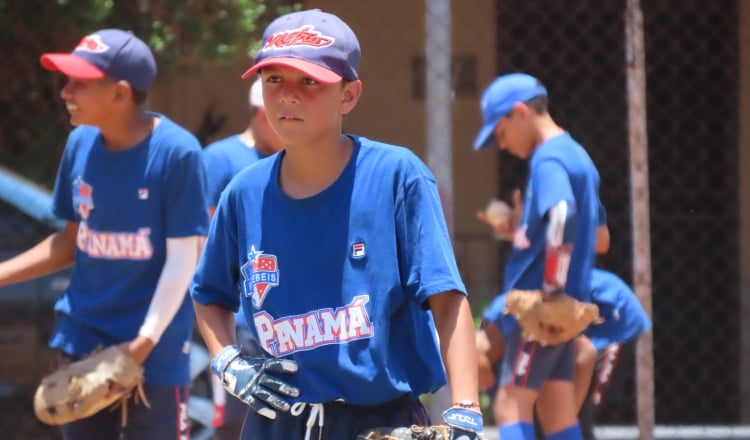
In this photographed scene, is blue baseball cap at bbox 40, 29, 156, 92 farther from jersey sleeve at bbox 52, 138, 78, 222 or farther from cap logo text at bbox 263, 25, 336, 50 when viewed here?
cap logo text at bbox 263, 25, 336, 50

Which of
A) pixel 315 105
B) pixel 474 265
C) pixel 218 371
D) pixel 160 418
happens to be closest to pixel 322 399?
pixel 218 371

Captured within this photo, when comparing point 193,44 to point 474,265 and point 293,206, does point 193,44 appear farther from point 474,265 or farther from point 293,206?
point 293,206

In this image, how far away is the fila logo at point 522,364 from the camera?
17.0 feet

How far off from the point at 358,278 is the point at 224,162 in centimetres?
229

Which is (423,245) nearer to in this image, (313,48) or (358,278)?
(358,278)

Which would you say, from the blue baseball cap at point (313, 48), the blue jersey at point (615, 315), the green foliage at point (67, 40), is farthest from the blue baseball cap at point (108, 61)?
the blue jersey at point (615, 315)

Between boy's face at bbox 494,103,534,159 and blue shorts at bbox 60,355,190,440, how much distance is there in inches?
73.0

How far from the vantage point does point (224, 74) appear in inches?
320

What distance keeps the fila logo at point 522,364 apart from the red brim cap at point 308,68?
8.60 ft

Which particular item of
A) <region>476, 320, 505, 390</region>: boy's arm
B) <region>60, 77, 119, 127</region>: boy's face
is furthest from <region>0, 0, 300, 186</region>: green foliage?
<region>60, 77, 119, 127</region>: boy's face

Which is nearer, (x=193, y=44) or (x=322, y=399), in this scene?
(x=322, y=399)

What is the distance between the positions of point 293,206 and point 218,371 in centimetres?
42

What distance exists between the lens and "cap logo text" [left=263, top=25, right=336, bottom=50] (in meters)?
2.81

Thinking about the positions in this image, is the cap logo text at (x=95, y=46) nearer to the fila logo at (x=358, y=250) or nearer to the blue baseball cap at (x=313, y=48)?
the blue baseball cap at (x=313, y=48)
